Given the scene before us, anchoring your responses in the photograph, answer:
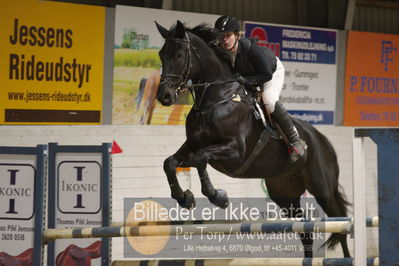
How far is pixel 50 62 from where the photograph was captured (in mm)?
7164

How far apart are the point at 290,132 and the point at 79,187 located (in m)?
1.68

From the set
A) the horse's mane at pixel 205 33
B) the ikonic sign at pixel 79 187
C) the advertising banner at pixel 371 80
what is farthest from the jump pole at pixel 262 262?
the advertising banner at pixel 371 80

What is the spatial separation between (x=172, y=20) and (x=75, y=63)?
1.36 metres

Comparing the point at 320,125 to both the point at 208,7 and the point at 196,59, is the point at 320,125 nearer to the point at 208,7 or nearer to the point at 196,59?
the point at 208,7

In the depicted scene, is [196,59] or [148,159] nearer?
[196,59]

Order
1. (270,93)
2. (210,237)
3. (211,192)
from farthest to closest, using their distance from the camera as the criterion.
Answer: (210,237) < (270,93) < (211,192)

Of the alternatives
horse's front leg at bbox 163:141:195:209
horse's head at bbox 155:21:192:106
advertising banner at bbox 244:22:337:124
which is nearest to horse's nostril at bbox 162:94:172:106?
horse's head at bbox 155:21:192:106

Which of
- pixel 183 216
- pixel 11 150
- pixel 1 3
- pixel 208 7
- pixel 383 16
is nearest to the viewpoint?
pixel 11 150

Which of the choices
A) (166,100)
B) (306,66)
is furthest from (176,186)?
(306,66)

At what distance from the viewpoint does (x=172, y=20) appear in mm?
8117

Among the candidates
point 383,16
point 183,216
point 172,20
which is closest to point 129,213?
point 183,216

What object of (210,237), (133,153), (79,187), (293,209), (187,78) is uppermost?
(187,78)

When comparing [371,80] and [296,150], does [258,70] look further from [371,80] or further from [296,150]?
[371,80]

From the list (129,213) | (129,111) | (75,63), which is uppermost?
(75,63)
